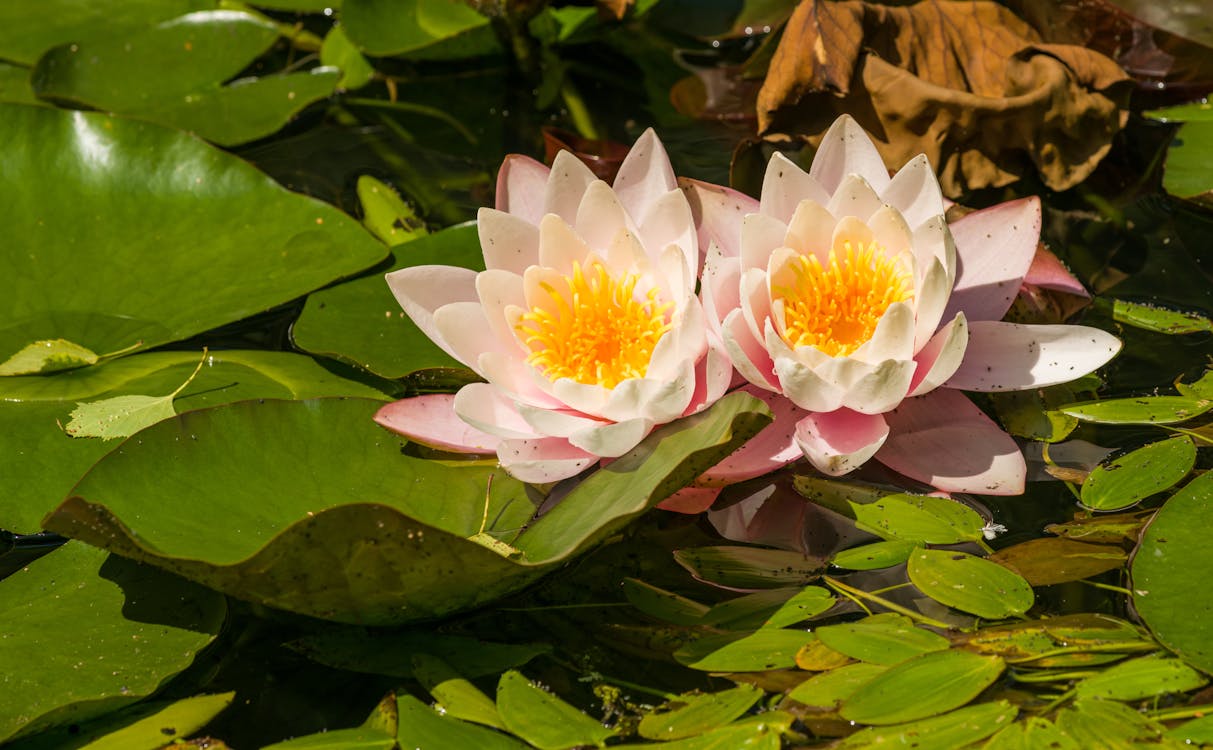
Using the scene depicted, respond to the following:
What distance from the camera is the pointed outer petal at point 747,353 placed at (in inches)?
62.4

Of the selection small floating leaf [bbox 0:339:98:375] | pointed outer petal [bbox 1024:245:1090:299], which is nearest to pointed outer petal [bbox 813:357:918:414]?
pointed outer petal [bbox 1024:245:1090:299]

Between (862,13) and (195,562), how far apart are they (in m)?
1.85

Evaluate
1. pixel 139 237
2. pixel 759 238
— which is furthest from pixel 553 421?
pixel 139 237

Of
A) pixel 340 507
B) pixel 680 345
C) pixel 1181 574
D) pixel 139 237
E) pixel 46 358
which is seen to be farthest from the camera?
pixel 139 237

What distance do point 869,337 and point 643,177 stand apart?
466 mm

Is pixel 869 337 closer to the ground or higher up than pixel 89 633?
higher up

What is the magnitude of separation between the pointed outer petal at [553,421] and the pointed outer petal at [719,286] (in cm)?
25

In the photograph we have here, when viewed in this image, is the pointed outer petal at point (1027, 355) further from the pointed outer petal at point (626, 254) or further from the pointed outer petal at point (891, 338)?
the pointed outer petal at point (626, 254)

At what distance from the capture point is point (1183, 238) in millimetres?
2328

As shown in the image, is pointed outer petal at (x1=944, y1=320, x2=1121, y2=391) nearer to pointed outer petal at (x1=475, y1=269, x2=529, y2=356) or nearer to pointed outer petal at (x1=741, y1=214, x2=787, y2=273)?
pointed outer petal at (x1=741, y1=214, x2=787, y2=273)

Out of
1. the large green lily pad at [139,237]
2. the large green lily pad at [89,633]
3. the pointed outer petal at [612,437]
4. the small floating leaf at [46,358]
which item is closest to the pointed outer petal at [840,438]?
the pointed outer petal at [612,437]

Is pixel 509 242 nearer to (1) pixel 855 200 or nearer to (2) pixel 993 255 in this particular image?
(1) pixel 855 200

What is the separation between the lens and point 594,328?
167 cm

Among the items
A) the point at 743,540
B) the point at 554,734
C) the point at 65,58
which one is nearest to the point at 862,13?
the point at 743,540
